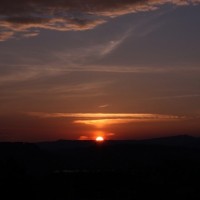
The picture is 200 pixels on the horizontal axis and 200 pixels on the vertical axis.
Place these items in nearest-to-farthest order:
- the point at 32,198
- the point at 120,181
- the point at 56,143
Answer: the point at 32,198 → the point at 120,181 → the point at 56,143

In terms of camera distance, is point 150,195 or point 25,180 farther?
point 150,195

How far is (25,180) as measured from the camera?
122 ft

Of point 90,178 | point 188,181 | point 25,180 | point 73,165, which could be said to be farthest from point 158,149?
point 25,180

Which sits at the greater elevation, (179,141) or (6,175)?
(179,141)

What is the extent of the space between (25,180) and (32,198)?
157 centimetres

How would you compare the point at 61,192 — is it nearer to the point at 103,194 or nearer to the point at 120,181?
the point at 103,194

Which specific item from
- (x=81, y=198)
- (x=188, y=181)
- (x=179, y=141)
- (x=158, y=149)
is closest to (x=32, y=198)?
(x=81, y=198)

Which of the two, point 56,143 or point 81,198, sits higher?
point 56,143

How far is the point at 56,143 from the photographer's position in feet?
525

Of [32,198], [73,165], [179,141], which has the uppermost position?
[179,141]

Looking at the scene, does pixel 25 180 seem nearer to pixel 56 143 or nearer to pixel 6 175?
pixel 6 175

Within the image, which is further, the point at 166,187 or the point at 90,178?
the point at 90,178

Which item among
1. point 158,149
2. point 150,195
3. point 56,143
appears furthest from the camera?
point 56,143

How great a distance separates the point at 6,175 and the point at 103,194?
19.8 meters
